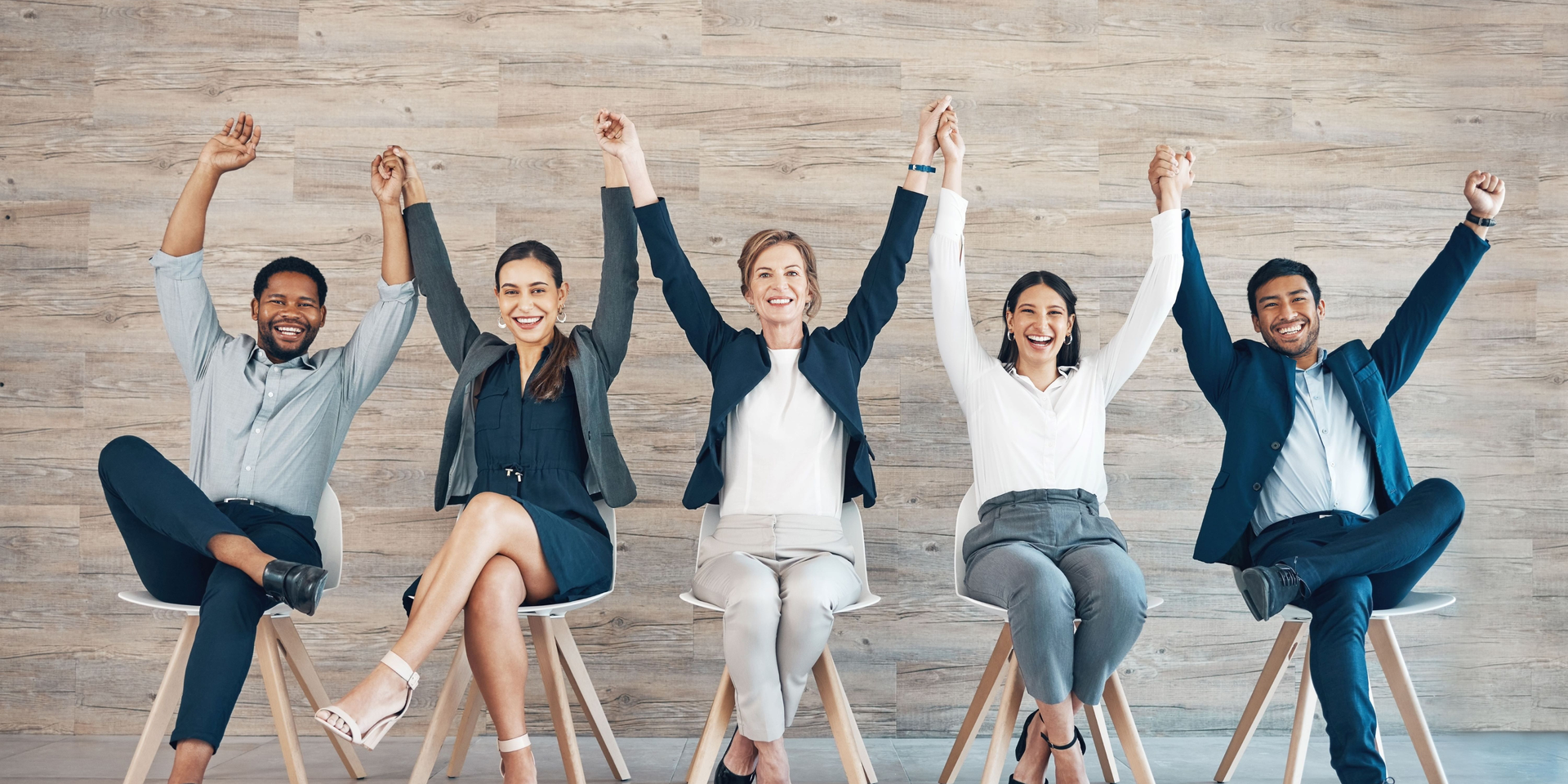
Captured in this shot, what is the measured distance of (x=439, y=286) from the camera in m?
2.51

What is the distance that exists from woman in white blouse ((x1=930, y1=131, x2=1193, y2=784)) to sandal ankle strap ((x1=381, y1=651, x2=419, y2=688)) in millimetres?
1172

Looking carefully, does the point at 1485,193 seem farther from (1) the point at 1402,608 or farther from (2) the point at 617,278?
(2) the point at 617,278

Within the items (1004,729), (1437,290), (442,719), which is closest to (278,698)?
(442,719)

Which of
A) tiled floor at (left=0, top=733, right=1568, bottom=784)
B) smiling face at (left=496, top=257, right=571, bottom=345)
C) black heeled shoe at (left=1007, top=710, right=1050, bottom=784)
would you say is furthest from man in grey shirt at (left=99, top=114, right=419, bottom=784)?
black heeled shoe at (left=1007, top=710, right=1050, bottom=784)

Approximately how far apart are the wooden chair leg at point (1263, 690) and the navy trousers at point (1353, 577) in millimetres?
174

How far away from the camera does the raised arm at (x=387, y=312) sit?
2494 millimetres

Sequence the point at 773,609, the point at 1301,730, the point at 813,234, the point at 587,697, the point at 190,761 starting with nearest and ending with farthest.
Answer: the point at 190,761, the point at 773,609, the point at 1301,730, the point at 587,697, the point at 813,234

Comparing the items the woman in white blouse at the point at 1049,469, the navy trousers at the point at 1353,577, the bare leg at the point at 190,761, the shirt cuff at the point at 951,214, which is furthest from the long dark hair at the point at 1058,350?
the bare leg at the point at 190,761

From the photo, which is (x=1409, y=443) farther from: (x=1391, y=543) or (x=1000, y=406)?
(x=1000, y=406)

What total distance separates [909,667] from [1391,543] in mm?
1306

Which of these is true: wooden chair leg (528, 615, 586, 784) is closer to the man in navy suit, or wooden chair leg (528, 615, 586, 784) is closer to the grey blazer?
the grey blazer

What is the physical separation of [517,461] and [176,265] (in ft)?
3.20

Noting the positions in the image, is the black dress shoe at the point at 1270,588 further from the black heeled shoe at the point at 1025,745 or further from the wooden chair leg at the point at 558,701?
the wooden chair leg at the point at 558,701

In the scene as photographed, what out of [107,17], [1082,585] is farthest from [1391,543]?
[107,17]
